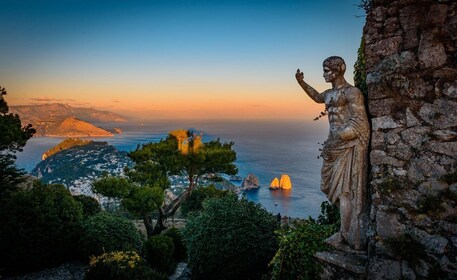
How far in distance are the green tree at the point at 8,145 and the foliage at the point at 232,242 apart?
22.2 ft

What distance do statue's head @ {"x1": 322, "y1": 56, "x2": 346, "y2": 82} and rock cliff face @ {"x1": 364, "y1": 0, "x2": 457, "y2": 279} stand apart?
28cm

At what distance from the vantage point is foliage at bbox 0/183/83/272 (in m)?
8.62

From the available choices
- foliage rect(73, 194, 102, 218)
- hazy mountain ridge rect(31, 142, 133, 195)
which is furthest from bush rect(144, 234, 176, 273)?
hazy mountain ridge rect(31, 142, 133, 195)

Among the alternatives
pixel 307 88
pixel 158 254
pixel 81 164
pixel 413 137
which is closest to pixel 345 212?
pixel 413 137

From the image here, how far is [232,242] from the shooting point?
21.9ft

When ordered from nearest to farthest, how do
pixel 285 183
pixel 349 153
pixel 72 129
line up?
pixel 349 153, pixel 285 183, pixel 72 129

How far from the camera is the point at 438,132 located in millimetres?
2680

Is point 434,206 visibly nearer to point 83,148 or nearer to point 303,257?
point 303,257

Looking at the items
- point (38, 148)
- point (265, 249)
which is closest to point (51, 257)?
point (265, 249)

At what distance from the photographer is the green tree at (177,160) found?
15.7 meters

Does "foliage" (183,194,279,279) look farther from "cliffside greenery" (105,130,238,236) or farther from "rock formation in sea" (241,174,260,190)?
"rock formation in sea" (241,174,260,190)

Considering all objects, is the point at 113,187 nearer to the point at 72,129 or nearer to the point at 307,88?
the point at 307,88

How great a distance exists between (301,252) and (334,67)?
8.54 feet

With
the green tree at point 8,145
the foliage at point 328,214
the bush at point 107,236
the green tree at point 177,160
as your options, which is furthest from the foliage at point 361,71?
the green tree at point 177,160
